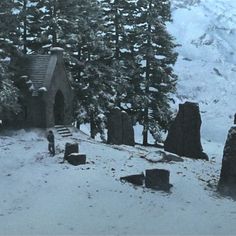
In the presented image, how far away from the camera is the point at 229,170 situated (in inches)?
762

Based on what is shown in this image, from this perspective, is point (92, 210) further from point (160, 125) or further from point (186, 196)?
point (160, 125)

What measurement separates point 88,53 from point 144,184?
18717mm

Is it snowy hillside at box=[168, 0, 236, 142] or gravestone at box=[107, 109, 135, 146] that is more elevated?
snowy hillside at box=[168, 0, 236, 142]

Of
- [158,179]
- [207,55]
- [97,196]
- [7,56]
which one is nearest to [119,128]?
[7,56]

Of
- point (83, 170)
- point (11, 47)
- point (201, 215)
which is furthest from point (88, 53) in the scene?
point (201, 215)

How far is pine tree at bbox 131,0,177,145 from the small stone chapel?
17.5 feet

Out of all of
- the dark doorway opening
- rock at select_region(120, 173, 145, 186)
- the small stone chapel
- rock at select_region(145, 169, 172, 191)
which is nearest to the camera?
rock at select_region(145, 169, 172, 191)

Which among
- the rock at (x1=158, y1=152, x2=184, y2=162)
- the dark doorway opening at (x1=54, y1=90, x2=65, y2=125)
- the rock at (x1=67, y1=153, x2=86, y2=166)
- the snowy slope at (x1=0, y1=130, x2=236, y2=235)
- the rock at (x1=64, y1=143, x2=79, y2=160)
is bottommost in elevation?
the snowy slope at (x1=0, y1=130, x2=236, y2=235)

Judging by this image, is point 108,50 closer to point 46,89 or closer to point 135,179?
point 46,89

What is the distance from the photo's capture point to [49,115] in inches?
1236

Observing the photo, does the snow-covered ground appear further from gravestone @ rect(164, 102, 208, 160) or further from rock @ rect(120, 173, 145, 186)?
gravestone @ rect(164, 102, 208, 160)

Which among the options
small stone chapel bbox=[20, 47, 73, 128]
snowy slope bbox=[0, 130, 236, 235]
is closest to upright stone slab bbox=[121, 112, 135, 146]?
small stone chapel bbox=[20, 47, 73, 128]

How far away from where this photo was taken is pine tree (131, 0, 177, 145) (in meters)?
35.3

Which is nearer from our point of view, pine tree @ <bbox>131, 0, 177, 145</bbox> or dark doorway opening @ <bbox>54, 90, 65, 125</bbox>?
dark doorway opening @ <bbox>54, 90, 65, 125</bbox>
